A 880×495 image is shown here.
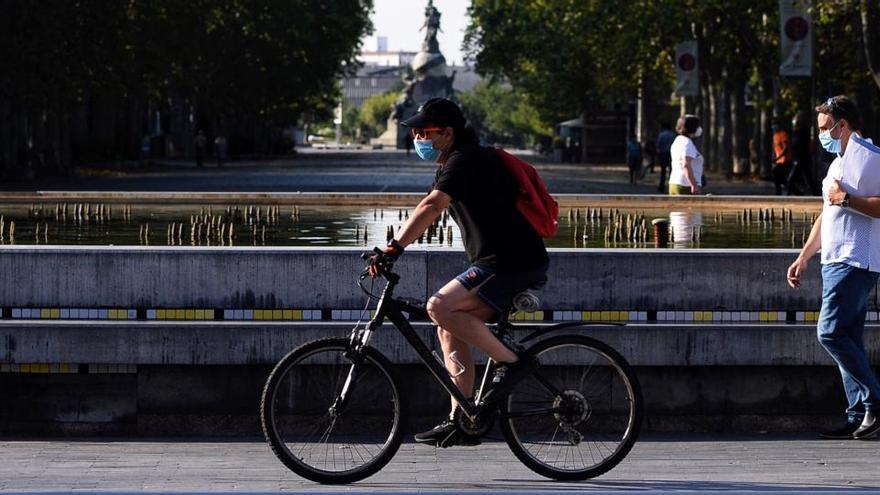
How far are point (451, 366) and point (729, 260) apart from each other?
2728mm

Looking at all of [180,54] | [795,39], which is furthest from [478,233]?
[180,54]

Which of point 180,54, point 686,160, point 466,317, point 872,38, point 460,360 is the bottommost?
point 460,360

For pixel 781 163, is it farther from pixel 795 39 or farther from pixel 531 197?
pixel 531 197

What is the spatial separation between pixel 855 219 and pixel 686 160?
27.2 feet

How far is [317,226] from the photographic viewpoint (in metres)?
20.8

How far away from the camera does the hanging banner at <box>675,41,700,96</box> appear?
2128 inches

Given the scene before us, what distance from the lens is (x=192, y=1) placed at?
6988 centimetres

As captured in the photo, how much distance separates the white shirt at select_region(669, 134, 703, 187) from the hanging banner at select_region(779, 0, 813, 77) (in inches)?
866

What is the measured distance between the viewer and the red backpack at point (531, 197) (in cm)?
916

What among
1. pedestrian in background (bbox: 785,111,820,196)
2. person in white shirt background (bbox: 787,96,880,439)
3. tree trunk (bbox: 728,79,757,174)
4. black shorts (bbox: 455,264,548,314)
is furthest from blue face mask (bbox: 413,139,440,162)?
tree trunk (bbox: 728,79,757,174)

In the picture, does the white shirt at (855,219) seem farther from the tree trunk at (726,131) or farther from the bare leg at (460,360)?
the tree trunk at (726,131)

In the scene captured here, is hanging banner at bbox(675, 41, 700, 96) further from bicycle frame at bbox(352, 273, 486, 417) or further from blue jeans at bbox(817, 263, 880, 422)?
bicycle frame at bbox(352, 273, 486, 417)

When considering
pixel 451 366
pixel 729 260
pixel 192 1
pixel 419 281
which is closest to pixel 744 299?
pixel 729 260

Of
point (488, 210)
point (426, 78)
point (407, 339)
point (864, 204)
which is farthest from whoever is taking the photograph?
point (426, 78)
